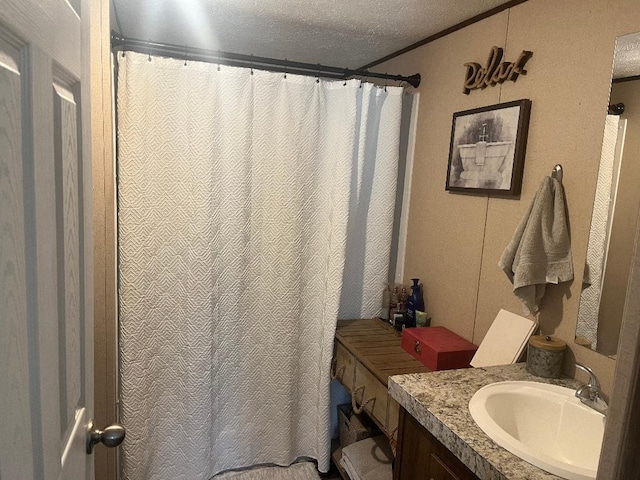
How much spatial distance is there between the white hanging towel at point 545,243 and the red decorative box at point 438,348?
1.31 feet

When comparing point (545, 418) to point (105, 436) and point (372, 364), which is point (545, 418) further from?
point (105, 436)

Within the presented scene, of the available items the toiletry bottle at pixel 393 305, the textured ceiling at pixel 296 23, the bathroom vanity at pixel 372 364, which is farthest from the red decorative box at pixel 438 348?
the textured ceiling at pixel 296 23

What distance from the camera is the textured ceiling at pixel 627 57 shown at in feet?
4.02

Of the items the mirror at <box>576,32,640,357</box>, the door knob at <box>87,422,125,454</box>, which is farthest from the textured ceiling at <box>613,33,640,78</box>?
the door knob at <box>87,422,125,454</box>

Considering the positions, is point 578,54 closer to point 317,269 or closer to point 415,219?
point 415,219

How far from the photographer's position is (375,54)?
2.51 meters

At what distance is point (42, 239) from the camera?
0.60 meters

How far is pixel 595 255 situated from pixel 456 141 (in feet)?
2.60

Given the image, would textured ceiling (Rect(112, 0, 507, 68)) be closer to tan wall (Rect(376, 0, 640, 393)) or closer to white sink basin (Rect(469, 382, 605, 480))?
tan wall (Rect(376, 0, 640, 393))

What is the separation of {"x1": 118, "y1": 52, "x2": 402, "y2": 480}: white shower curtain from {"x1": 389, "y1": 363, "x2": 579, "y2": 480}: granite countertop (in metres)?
0.86

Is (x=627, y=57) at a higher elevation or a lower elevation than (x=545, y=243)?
higher

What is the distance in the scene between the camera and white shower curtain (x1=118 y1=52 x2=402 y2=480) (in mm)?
1904

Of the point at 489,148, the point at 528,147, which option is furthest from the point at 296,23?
the point at 528,147

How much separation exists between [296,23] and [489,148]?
1050 mm
